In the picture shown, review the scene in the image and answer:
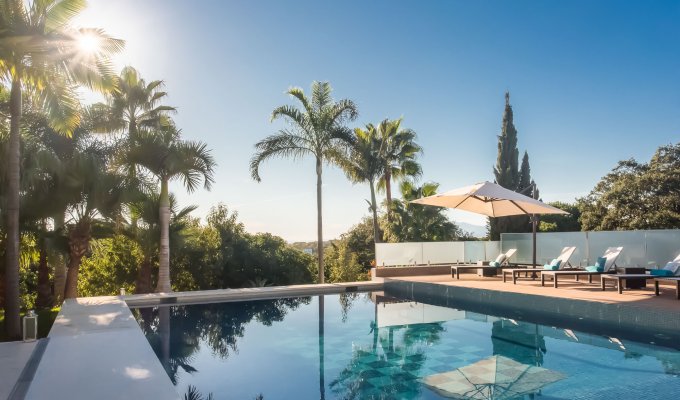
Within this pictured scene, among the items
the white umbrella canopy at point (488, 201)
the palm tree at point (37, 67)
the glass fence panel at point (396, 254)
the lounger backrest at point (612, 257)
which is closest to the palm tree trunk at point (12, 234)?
the palm tree at point (37, 67)

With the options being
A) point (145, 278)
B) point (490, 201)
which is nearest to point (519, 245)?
point (490, 201)

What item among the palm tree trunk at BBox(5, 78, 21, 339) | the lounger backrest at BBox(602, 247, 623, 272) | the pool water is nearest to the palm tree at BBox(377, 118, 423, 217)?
the lounger backrest at BBox(602, 247, 623, 272)

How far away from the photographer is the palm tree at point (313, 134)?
16.5m

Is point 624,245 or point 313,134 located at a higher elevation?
point 313,134

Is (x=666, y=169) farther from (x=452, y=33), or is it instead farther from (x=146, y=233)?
(x=146, y=233)

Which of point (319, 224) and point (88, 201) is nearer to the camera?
point (88, 201)

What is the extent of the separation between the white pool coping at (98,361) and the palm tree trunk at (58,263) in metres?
1.28

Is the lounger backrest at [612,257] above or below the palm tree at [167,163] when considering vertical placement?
below

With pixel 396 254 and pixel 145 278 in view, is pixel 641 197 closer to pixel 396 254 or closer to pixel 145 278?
pixel 396 254

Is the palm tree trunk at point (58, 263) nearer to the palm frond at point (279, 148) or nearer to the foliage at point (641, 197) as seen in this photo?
the palm frond at point (279, 148)

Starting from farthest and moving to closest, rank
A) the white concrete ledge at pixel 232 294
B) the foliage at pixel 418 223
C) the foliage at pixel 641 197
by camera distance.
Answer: the foliage at pixel 641 197 < the foliage at pixel 418 223 < the white concrete ledge at pixel 232 294

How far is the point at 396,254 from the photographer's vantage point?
55.8 ft

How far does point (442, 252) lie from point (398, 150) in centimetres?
734

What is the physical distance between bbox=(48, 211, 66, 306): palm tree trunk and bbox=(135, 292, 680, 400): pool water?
98.0 inches
